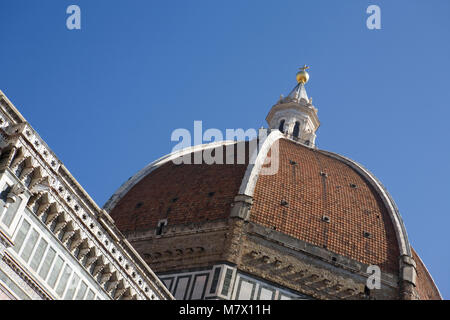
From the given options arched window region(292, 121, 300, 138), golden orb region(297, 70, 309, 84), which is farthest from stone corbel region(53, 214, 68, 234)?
golden orb region(297, 70, 309, 84)

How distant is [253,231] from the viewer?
2592 cm

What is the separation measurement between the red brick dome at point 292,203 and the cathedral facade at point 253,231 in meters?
0.04

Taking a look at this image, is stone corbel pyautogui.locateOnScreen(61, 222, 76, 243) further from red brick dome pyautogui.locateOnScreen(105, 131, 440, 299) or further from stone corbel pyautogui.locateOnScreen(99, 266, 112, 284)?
red brick dome pyautogui.locateOnScreen(105, 131, 440, 299)

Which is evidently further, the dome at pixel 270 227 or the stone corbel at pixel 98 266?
the dome at pixel 270 227

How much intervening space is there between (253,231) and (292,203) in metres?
2.07

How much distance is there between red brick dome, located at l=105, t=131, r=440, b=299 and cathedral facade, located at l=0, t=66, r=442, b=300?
0.04m

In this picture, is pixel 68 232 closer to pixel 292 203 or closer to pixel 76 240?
pixel 76 240

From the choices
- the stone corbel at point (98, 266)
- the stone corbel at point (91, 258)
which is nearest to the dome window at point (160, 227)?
the stone corbel at point (98, 266)

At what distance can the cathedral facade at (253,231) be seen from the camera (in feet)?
66.0

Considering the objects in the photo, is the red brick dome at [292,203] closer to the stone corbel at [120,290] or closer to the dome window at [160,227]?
the dome window at [160,227]

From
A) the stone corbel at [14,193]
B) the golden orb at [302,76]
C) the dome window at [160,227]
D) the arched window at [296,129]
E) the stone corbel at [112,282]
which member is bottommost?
the stone corbel at [14,193]

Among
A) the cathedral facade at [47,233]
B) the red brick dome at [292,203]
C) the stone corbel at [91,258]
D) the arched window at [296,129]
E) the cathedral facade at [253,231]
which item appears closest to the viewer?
the cathedral facade at [47,233]
